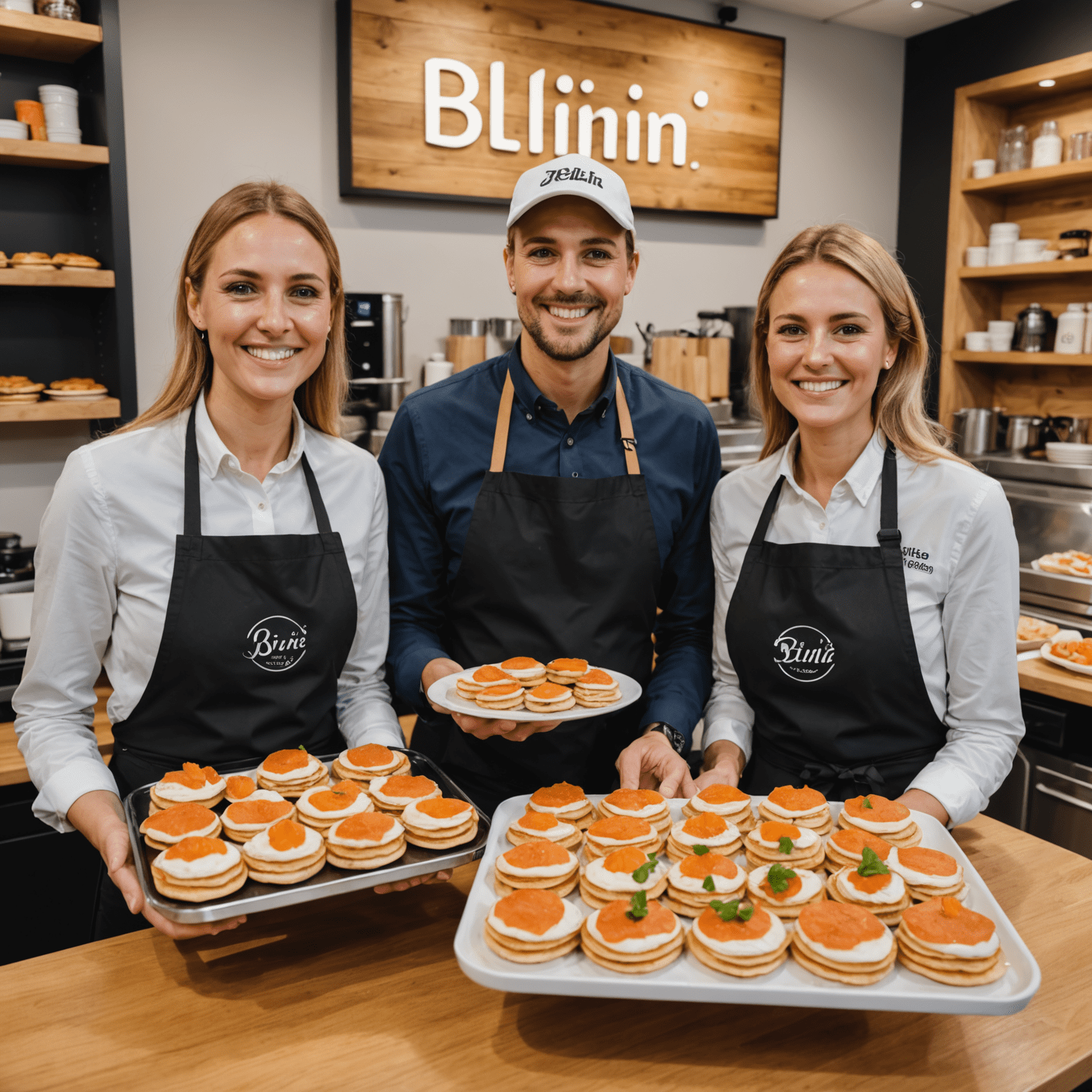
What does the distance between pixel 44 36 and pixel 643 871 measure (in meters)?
3.27

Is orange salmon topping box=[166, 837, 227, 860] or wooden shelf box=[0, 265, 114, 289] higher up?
wooden shelf box=[0, 265, 114, 289]

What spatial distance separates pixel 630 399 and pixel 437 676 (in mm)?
769

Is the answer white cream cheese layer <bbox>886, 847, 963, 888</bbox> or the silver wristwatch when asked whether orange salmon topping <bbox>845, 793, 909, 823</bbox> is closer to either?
white cream cheese layer <bbox>886, 847, 963, 888</bbox>

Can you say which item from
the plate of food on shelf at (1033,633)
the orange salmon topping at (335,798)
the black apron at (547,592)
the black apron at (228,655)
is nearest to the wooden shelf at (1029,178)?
the plate of food on shelf at (1033,633)

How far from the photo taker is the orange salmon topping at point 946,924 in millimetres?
1155

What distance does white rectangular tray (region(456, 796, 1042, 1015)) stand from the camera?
1112 mm

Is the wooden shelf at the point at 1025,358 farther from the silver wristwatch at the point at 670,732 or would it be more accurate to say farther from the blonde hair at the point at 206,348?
the blonde hair at the point at 206,348

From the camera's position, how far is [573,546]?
2002mm

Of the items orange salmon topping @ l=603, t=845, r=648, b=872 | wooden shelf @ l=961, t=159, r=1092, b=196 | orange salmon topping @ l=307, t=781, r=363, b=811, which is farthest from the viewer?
wooden shelf @ l=961, t=159, r=1092, b=196

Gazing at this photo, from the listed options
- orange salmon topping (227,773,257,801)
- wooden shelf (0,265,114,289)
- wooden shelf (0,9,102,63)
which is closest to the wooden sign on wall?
wooden shelf (0,9,102,63)

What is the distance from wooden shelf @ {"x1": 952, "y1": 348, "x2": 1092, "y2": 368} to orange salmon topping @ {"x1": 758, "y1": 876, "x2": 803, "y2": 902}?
13.9 ft

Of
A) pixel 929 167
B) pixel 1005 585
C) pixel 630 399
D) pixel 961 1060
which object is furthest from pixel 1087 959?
pixel 929 167

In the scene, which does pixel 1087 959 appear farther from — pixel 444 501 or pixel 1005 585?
pixel 444 501

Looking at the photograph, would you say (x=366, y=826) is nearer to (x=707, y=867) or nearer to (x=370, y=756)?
Result: (x=370, y=756)
